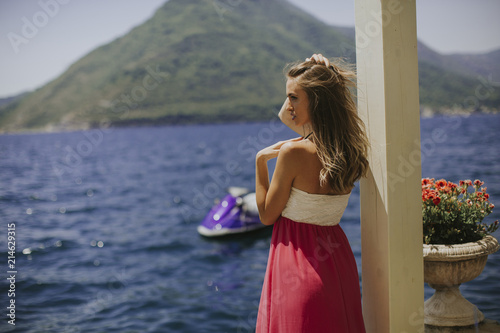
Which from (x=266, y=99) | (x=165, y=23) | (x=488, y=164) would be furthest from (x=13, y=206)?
(x=165, y=23)

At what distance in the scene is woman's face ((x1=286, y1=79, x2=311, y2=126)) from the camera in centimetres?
226

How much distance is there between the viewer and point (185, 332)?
30.1ft

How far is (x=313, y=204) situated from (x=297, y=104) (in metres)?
0.53

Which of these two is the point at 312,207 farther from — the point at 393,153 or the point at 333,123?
the point at 393,153

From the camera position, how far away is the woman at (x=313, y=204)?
2.18 metres

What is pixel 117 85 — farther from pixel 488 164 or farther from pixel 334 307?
pixel 334 307

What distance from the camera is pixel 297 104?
2291 mm

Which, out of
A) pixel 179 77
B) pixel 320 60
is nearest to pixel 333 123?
pixel 320 60

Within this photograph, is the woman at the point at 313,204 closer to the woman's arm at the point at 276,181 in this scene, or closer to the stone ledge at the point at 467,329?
the woman's arm at the point at 276,181

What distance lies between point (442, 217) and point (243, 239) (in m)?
13.3

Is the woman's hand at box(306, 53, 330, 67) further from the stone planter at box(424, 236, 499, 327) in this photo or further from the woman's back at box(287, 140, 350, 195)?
the stone planter at box(424, 236, 499, 327)

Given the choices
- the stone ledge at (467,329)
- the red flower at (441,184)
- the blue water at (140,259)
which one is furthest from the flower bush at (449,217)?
the blue water at (140,259)

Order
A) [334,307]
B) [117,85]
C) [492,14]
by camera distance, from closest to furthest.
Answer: [334,307] < [492,14] < [117,85]

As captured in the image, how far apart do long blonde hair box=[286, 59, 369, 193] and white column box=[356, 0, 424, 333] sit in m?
0.19
